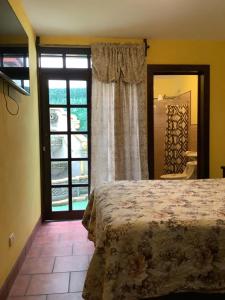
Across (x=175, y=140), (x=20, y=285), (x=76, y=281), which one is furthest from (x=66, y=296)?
(x=175, y=140)

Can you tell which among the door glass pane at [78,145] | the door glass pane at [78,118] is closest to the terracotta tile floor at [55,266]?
the door glass pane at [78,145]

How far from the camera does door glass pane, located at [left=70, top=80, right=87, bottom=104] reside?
13.1ft

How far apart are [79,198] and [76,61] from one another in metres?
1.92

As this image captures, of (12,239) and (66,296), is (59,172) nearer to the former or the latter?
(12,239)

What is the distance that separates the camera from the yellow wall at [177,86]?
5554 mm

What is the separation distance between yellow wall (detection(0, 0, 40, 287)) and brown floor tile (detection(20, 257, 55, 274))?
166 mm

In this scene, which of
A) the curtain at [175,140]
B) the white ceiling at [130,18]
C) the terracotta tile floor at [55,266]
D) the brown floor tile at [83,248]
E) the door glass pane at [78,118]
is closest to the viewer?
the terracotta tile floor at [55,266]

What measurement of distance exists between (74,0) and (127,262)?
2.45 metres

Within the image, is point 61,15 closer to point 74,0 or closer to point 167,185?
point 74,0

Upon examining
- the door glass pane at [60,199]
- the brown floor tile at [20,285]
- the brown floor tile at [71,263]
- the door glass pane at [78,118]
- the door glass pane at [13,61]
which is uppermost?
the door glass pane at [13,61]

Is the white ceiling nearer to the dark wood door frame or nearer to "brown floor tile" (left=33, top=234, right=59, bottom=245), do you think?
the dark wood door frame

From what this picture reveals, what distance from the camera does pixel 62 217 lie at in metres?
4.11

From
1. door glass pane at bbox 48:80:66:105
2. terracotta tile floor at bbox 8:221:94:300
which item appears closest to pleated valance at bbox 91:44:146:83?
door glass pane at bbox 48:80:66:105

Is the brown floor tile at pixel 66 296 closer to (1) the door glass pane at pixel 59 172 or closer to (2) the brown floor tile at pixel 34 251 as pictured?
(2) the brown floor tile at pixel 34 251
